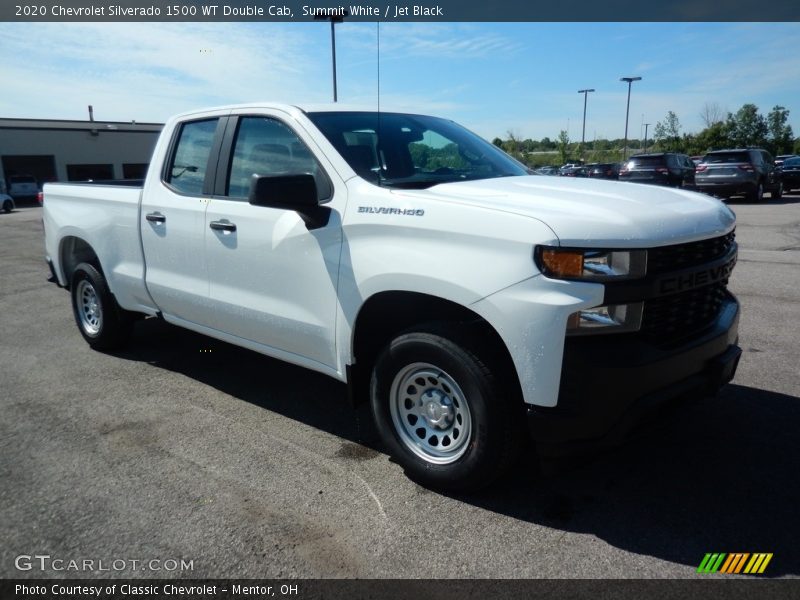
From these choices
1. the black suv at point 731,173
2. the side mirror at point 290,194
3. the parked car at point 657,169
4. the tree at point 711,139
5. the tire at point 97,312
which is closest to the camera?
the side mirror at point 290,194

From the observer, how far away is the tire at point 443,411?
2889 mm

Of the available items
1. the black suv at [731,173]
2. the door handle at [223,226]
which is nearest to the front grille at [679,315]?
the door handle at [223,226]

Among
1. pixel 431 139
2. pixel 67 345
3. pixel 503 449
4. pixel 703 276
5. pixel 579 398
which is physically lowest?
pixel 67 345

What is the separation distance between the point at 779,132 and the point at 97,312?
243 ft

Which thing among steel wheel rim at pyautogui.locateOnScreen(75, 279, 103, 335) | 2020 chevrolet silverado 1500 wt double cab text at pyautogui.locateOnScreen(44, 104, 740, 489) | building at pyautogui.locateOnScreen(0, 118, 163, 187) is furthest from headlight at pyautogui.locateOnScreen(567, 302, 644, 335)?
building at pyautogui.locateOnScreen(0, 118, 163, 187)

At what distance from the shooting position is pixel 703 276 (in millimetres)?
3008

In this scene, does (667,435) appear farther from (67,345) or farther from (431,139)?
(67,345)

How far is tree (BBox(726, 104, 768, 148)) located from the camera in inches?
2204

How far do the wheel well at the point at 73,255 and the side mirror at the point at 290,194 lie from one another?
10.0ft

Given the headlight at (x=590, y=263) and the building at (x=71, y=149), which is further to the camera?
the building at (x=71, y=149)

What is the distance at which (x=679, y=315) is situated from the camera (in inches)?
116

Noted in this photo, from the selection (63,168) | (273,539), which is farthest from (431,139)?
(63,168)

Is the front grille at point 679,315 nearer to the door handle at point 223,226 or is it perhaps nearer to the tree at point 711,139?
the door handle at point 223,226

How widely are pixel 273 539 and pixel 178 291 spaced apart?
2256 millimetres
